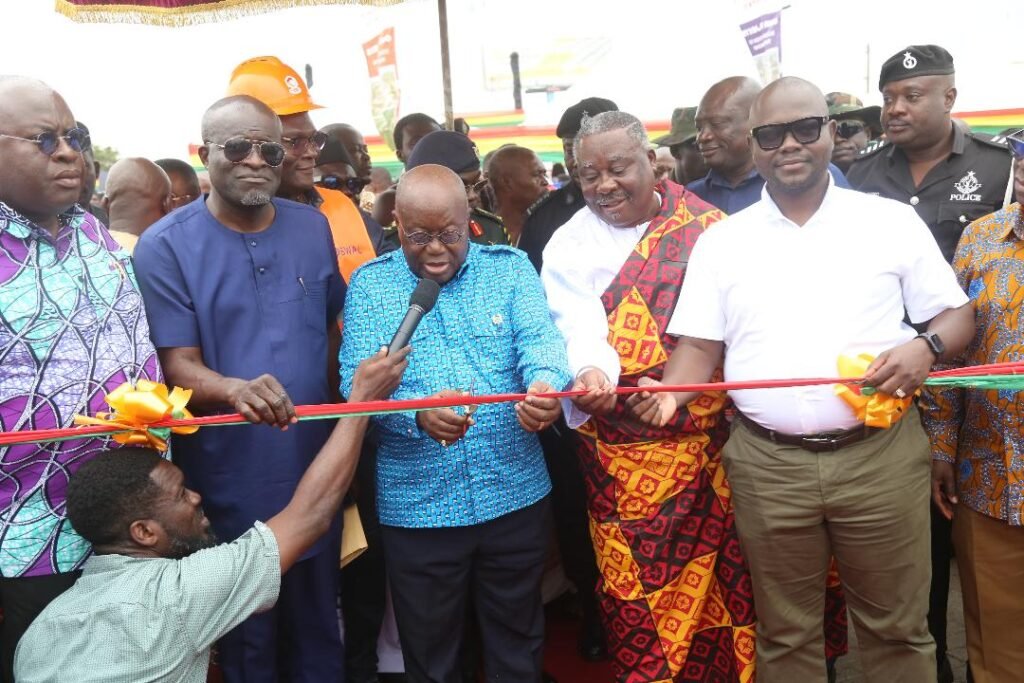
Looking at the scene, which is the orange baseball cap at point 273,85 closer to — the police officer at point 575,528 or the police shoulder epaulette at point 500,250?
the police officer at point 575,528

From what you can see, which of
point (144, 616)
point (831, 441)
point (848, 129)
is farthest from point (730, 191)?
point (144, 616)

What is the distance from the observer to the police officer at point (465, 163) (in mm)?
4137

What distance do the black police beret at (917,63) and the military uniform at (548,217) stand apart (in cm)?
155

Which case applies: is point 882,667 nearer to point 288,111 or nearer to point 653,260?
point 653,260

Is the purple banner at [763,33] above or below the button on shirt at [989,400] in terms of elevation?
above

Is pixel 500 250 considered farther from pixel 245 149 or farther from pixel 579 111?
pixel 579 111

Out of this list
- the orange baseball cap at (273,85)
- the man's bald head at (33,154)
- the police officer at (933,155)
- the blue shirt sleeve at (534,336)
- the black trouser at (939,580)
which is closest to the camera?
the man's bald head at (33,154)

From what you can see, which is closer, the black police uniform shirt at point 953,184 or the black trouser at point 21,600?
the black trouser at point 21,600

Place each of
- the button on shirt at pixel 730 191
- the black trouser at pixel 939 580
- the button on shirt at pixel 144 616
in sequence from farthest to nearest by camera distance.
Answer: the button on shirt at pixel 730 191 → the black trouser at pixel 939 580 → the button on shirt at pixel 144 616

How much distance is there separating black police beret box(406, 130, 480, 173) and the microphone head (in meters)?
1.43

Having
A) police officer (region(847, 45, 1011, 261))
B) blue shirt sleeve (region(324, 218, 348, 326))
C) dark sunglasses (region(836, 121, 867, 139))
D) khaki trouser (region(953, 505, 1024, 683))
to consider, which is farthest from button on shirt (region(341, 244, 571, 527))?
dark sunglasses (region(836, 121, 867, 139))

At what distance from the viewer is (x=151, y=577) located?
7.35ft

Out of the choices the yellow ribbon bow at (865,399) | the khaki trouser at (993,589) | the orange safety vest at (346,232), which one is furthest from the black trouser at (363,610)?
the khaki trouser at (993,589)

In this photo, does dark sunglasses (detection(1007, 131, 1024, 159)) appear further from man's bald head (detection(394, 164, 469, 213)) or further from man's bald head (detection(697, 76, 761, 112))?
man's bald head (detection(394, 164, 469, 213))
